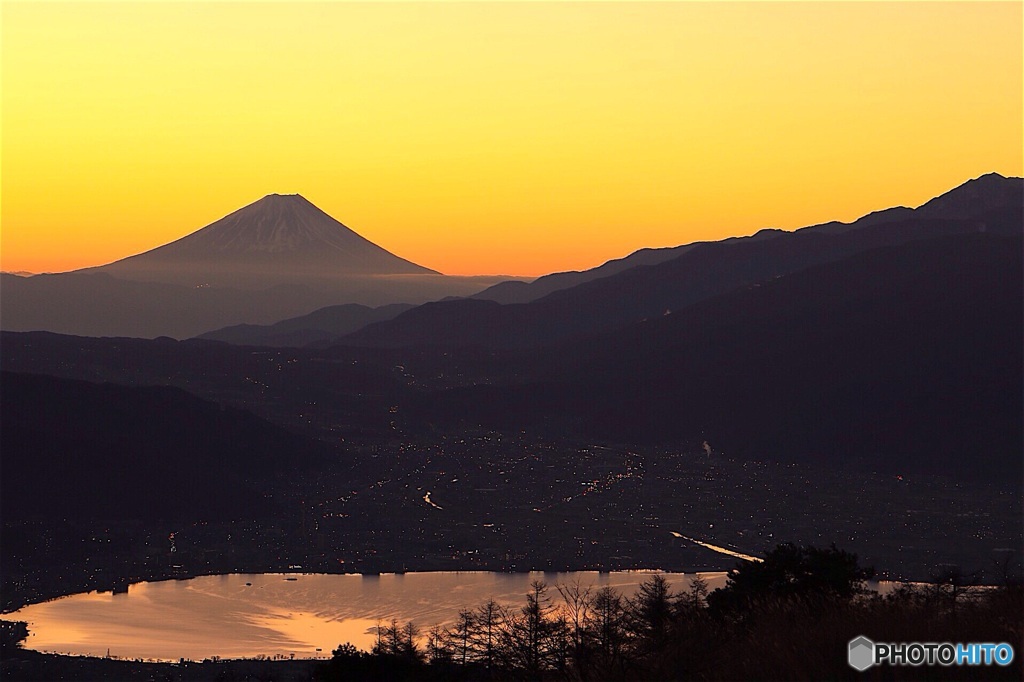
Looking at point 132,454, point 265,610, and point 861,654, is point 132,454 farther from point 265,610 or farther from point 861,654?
point 861,654

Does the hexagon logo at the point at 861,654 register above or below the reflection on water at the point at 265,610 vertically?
above

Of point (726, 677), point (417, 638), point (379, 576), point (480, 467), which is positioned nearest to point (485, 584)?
point (379, 576)

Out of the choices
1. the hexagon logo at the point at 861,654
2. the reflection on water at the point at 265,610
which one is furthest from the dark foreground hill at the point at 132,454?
the hexagon logo at the point at 861,654

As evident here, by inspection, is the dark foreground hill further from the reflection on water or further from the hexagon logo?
the hexagon logo

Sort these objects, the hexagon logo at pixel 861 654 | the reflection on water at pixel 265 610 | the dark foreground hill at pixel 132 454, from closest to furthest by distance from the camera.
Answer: the hexagon logo at pixel 861 654 < the reflection on water at pixel 265 610 < the dark foreground hill at pixel 132 454

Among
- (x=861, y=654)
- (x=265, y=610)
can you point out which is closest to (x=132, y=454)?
(x=265, y=610)

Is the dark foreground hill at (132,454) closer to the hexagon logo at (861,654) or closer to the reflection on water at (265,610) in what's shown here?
the reflection on water at (265,610)
